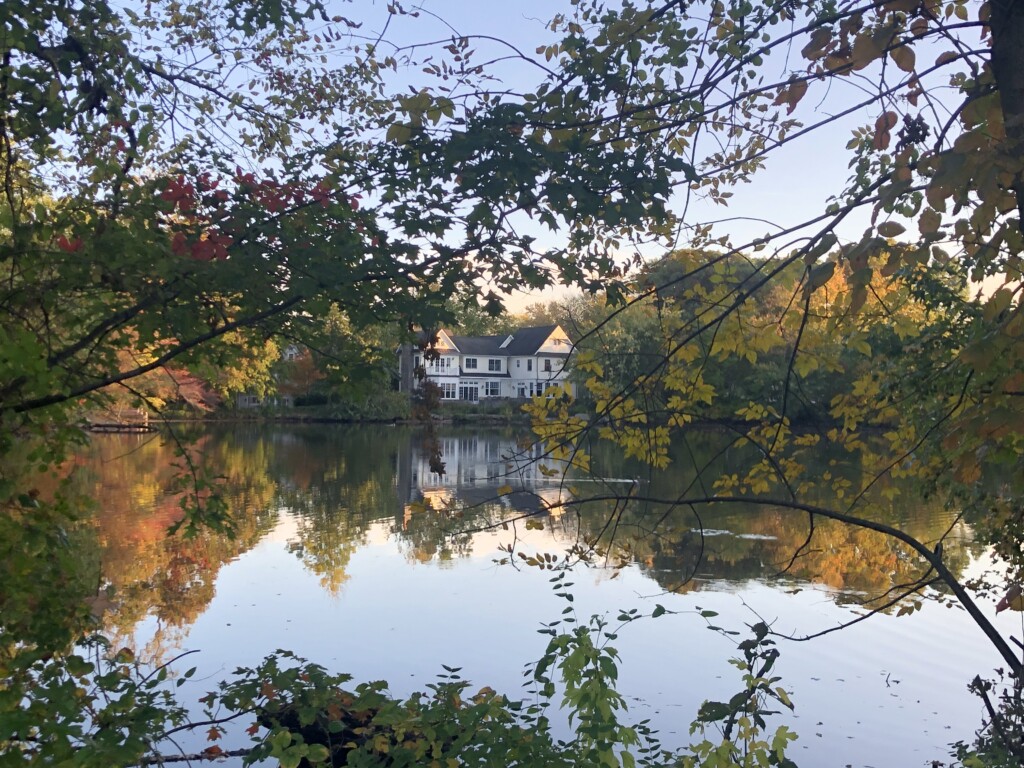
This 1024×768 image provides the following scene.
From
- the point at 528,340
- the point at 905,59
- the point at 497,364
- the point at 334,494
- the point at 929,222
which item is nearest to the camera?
the point at 929,222

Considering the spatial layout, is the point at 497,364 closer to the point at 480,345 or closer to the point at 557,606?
the point at 480,345

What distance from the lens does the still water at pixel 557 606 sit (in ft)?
28.8

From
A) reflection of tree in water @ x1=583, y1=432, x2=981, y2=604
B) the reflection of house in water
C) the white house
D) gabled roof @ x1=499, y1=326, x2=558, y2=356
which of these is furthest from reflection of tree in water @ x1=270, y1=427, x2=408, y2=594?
gabled roof @ x1=499, y1=326, x2=558, y2=356

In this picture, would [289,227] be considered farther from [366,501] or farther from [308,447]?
[308,447]

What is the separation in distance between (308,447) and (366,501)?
16.8 m

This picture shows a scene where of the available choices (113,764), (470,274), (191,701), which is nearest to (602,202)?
(470,274)

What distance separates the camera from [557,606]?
41.3 feet

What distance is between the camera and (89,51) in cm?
491

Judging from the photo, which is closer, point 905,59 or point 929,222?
point 929,222

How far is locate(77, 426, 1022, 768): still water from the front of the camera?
877 cm

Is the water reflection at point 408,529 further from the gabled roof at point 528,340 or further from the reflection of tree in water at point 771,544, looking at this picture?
the gabled roof at point 528,340

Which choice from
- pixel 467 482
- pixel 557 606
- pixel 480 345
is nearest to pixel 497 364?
pixel 480 345

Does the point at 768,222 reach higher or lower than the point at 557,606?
higher

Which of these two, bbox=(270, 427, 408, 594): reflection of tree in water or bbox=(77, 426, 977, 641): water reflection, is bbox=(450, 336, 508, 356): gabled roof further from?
bbox=(77, 426, 977, 641): water reflection
